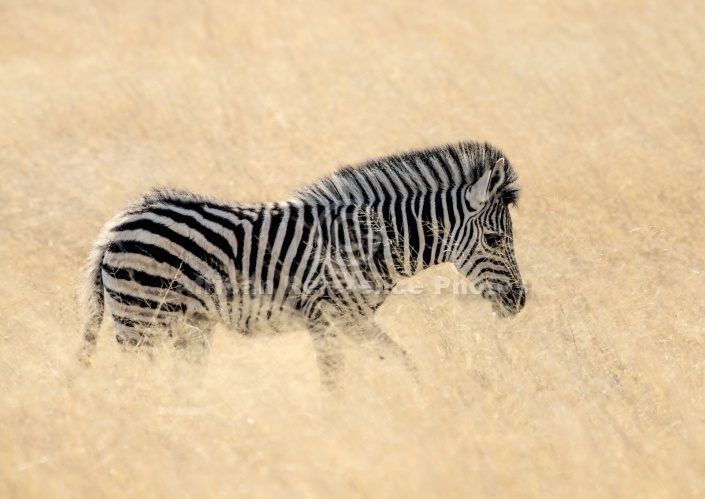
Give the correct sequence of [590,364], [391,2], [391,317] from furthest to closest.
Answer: [391,2] < [391,317] < [590,364]

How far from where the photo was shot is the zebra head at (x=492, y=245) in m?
5.89

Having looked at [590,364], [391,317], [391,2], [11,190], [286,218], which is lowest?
[11,190]

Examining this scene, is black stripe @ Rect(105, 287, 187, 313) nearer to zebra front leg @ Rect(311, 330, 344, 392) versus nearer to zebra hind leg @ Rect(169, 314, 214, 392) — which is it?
zebra hind leg @ Rect(169, 314, 214, 392)

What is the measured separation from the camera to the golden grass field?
13.9ft

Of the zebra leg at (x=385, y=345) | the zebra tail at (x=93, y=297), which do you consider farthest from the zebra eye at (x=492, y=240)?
the zebra tail at (x=93, y=297)

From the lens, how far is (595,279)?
25.8ft

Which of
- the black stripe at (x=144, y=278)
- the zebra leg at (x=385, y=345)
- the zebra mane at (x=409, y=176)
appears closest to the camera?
the zebra leg at (x=385, y=345)

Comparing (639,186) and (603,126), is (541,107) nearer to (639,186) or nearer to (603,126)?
(603,126)

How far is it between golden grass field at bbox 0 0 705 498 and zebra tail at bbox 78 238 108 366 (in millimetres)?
218

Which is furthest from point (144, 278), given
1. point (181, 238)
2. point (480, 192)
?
point (480, 192)

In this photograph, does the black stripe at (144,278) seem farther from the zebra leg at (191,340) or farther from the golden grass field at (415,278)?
the golden grass field at (415,278)

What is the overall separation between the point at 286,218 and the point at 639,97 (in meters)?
8.58

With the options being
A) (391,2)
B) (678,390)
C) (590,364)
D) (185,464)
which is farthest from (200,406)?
(391,2)

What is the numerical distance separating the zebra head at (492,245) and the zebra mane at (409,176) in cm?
15
